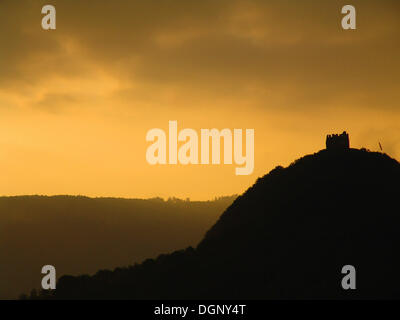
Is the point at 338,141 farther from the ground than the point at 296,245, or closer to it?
farther from the ground

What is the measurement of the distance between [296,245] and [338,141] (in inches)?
861

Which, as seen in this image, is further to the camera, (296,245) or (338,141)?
(338,141)

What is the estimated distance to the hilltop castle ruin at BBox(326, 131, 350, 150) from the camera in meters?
81.8

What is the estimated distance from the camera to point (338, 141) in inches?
3238

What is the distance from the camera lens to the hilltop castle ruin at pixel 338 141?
3219 inches

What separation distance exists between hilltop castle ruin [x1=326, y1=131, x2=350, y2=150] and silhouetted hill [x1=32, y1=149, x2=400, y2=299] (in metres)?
1.26

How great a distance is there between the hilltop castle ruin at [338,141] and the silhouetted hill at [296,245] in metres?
1.26

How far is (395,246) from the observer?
65688 mm

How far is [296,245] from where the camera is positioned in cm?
6975

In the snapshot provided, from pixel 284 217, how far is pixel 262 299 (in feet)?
65.1
